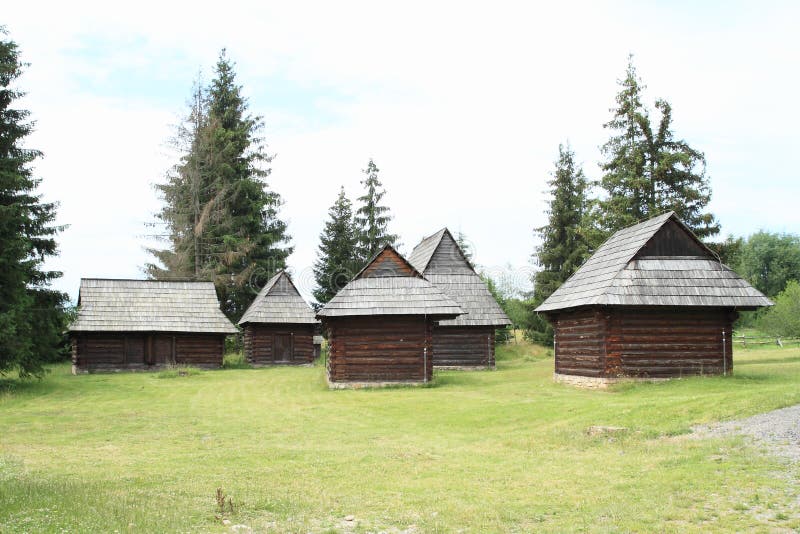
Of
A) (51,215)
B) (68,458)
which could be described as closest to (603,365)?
(68,458)

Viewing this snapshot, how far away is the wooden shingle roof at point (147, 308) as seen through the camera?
33250 mm

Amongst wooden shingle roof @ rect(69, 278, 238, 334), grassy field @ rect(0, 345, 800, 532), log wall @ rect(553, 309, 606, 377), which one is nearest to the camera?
grassy field @ rect(0, 345, 800, 532)

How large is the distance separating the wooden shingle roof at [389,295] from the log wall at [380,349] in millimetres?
501

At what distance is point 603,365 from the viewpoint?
69.3ft

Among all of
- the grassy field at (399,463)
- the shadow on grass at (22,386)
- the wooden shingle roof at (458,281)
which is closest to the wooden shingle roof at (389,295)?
the grassy field at (399,463)

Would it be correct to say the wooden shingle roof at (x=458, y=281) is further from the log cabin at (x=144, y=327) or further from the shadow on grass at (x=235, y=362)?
the shadow on grass at (x=235, y=362)

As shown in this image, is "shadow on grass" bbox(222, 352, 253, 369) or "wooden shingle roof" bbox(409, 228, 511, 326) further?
"shadow on grass" bbox(222, 352, 253, 369)

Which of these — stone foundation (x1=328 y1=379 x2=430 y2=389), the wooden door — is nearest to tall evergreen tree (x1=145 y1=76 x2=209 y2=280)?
the wooden door

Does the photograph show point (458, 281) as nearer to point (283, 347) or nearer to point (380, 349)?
point (283, 347)

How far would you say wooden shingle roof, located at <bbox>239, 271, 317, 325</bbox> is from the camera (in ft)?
121

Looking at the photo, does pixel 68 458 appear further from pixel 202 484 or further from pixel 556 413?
pixel 556 413

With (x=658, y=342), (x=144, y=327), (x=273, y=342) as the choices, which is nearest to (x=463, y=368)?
(x=273, y=342)

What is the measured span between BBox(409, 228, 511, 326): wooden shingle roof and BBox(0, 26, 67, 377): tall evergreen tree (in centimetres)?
1625

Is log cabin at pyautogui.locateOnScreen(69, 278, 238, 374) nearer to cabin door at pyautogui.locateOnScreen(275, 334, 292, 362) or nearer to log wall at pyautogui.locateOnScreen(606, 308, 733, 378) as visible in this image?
cabin door at pyautogui.locateOnScreen(275, 334, 292, 362)
